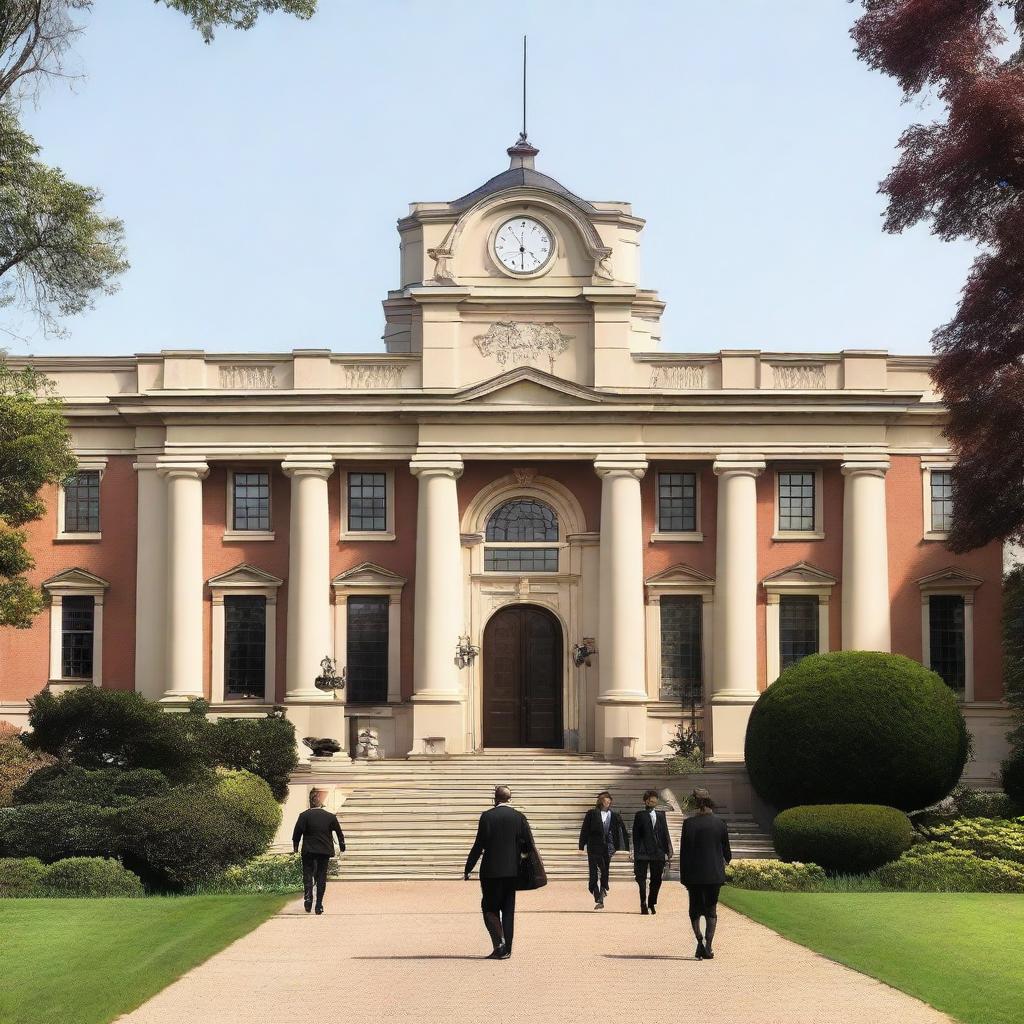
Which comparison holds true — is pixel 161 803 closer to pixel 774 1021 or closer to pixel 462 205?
pixel 774 1021

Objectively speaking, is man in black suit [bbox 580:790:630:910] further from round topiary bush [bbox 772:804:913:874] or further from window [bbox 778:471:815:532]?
window [bbox 778:471:815:532]

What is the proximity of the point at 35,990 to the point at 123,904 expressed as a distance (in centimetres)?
828

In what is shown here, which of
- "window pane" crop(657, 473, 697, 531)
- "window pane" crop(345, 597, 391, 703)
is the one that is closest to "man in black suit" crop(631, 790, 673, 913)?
"window pane" crop(345, 597, 391, 703)

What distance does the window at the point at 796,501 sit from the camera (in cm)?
4344

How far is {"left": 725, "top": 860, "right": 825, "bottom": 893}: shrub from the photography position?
29.1 m

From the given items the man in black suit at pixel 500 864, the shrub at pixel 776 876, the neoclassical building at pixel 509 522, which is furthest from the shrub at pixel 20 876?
the neoclassical building at pixel 509 522

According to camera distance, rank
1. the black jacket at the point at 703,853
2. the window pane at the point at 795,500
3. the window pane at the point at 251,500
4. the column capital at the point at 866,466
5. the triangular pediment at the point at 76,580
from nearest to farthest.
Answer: the black jacket at the point at 703,853 < the column capital at the point at 866,466 < the triangular pediment at the point at 76,580 < the window pane at the point at 795,500 < the window pane at the point at 251,500

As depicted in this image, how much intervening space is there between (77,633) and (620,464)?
1354 centimetres

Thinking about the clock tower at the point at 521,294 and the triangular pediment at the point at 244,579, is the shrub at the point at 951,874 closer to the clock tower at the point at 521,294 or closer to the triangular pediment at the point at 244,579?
the clock tower at the point at 521,294

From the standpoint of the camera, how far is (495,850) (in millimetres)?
18781

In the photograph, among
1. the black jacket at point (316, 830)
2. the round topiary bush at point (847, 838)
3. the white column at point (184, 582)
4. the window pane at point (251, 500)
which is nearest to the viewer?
the black jacket at point (316, 830)

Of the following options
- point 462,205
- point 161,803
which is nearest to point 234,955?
point 161,803

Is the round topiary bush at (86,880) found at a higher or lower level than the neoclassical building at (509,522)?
lower

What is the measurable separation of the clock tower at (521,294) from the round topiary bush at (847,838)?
14.6 metres
